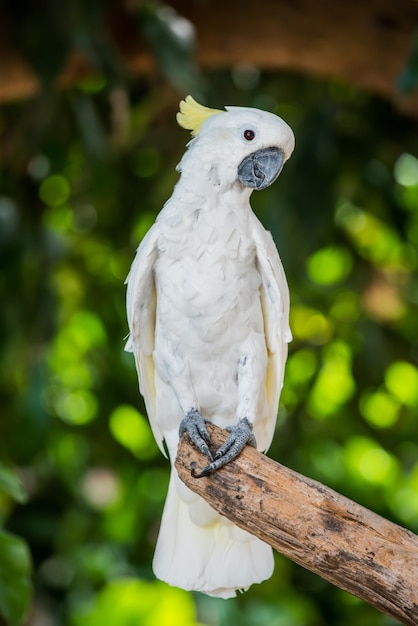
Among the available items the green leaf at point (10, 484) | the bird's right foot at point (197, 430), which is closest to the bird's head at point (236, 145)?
the bird's right foot at point (197, 430)

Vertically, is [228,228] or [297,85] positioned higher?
[297,85]

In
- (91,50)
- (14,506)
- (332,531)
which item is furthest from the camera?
(14,506)

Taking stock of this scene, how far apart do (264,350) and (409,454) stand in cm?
173

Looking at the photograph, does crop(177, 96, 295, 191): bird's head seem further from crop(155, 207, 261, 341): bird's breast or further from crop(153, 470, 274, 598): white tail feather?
crop(153, 470, 274, 598): white tail feather

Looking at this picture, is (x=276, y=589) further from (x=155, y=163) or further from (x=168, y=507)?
(x=168, y=507)

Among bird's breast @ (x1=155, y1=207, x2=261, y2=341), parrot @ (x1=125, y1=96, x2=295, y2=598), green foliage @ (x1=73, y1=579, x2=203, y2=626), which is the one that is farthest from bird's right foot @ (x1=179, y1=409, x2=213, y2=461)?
green foliage @ (x1=73, y1=579, x2=203, y2=626)

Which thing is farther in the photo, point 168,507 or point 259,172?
point 168,507

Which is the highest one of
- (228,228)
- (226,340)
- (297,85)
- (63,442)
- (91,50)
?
(297,85)

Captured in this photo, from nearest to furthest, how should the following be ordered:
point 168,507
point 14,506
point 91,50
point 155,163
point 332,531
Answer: point 332,531 < point 168,507 < point 91,50 < point 14,506 < point 155,163

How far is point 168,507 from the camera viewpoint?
1377 mm

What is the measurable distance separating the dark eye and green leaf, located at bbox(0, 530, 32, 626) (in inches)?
28.2

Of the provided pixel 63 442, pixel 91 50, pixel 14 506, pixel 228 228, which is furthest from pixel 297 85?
pixel 228 228

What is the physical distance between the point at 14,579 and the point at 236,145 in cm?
76

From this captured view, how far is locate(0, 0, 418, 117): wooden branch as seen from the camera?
238cm
